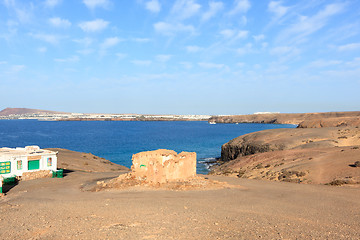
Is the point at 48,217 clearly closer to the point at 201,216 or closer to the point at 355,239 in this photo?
the point at 201,216

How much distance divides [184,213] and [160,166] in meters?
7.87

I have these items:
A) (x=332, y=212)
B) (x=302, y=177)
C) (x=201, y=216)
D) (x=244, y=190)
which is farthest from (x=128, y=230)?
(x=302, y=177)

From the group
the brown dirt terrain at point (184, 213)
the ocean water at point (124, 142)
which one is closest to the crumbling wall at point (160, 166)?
the brown dirt terrain at point (184, 213)

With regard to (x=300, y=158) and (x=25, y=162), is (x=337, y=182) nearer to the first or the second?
(x=300, y=158)

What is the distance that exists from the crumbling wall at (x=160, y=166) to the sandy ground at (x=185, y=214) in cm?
175

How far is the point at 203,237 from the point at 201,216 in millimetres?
2915

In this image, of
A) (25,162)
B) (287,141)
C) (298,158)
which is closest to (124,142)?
(287,141)

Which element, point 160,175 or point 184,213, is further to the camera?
point 160,175

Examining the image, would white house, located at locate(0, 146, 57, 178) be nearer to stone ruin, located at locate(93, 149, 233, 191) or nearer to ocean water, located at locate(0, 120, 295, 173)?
stone ruin, located at locate(93, 149, 233, 191)

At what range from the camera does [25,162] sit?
27219 mm

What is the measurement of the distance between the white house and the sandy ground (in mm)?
4883

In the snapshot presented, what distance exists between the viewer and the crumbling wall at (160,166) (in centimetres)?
2195

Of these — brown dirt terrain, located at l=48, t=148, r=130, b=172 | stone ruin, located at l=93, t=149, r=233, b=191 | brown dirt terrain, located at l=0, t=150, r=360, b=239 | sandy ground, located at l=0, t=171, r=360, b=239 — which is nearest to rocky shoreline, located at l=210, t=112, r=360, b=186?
sandy ground, located at l=0, t=171, r=360, b=239

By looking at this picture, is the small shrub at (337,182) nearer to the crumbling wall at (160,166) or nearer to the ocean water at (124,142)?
the crumbling wall at (160,166)
